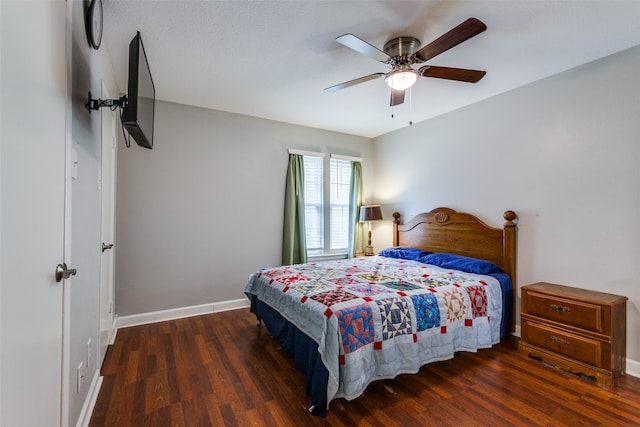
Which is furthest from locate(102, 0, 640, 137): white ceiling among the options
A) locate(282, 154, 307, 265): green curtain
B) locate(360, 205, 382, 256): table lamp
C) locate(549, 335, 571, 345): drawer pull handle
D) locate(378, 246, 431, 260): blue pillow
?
locate(549, 335, 571, 345): drawer pull handle

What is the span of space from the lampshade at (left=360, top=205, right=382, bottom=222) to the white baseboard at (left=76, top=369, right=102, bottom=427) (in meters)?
3.51

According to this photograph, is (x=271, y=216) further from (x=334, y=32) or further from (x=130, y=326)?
(x=334, y=32)

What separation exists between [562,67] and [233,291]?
4196 mm

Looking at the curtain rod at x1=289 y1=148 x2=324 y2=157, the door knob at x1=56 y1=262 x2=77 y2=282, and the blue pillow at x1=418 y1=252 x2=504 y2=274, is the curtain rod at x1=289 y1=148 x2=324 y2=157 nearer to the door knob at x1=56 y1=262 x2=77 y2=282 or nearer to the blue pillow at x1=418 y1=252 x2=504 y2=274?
the blue pillow at x1=418 y1=252 x2=504 y2=274

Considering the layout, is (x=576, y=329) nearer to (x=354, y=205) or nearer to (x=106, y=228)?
(x=354, y=205)

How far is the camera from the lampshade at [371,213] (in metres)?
4.51

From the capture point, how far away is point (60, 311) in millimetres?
1313

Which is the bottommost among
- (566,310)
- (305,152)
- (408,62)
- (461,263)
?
(566,310)

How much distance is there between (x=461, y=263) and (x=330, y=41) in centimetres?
252

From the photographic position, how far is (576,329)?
7.50ft

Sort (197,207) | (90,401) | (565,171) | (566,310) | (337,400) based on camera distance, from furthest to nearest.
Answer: (197,207), (565,171), (566,310), (337,400), (90,401)

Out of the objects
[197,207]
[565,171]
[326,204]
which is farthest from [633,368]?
[197,207]

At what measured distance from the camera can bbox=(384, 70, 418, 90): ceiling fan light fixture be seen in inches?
84.7

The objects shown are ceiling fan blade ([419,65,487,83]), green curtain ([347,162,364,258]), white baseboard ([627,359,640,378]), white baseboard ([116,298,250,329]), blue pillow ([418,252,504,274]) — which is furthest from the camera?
green curtain ([347,162,364,258])
